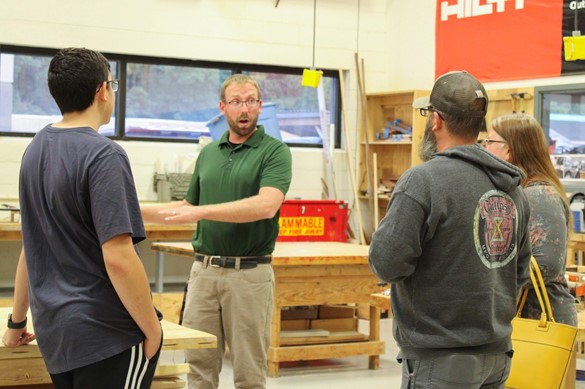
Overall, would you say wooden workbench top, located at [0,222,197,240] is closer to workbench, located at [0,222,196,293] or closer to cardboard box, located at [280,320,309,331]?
workbench, located at [0,222,196,293]

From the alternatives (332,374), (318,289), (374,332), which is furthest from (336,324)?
(318,289)

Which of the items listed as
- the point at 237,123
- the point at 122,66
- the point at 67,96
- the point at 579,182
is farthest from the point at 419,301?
the point at 122,66

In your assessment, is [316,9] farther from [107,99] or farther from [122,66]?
[107,99]

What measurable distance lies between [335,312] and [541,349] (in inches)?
145

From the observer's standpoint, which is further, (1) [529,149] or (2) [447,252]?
(1) [529,149]

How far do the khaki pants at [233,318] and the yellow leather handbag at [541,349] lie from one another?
46.7 inches

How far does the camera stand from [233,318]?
3.81 meters

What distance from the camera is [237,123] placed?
391 cm

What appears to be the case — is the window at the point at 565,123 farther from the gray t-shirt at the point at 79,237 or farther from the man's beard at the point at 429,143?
the gray t-shirt at the point at 79,237

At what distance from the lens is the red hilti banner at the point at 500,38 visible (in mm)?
7871

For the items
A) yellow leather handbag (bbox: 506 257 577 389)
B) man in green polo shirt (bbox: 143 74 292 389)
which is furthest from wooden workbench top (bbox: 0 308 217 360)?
yellow leather handbag (bbox: 506 257 577 389)

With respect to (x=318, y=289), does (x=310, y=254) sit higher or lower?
higher

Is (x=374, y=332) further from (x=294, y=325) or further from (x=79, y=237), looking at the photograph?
(x=79, y=237)

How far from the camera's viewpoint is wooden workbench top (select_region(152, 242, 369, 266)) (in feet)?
19.1
